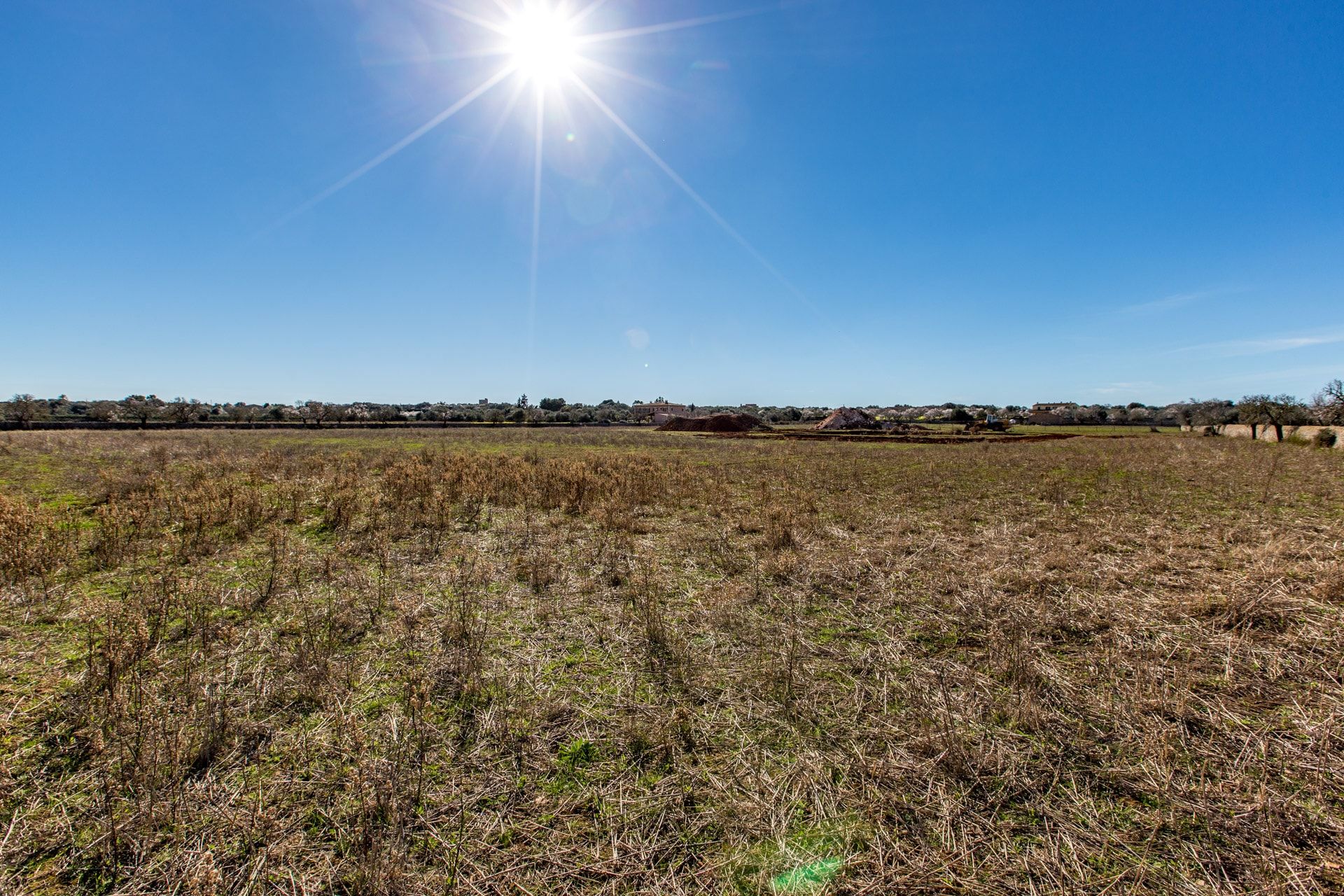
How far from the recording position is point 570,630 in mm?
5855

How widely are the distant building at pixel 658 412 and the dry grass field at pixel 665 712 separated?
99204mm

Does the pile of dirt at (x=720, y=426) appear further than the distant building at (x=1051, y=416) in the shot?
No

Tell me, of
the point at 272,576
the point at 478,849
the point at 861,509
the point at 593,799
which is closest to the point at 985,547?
the point at 861,509

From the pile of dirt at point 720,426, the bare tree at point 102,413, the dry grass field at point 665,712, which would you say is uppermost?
the bare tree at point 102,413

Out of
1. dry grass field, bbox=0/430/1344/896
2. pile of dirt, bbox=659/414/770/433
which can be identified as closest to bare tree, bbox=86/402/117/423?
pile of dirt, bbox=659/414/770/433

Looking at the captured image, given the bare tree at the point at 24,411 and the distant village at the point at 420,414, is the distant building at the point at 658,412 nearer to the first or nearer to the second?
the distant village at the point at 420,414

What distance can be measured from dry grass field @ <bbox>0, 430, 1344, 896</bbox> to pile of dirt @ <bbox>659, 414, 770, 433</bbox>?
202ft

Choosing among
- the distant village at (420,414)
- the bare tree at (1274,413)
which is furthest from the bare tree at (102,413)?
the bare tree at (1274,413)

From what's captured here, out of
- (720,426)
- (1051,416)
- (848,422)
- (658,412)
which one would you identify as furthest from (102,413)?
(1051,416)

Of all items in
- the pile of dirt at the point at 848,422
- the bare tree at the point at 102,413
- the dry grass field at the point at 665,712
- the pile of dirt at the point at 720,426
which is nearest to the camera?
the dry grass field at the point at 665,712

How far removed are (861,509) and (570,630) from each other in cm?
916

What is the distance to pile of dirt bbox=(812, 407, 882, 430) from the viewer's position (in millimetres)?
68938

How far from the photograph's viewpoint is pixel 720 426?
7112 centimetres

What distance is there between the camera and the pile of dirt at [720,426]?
2800 inches
